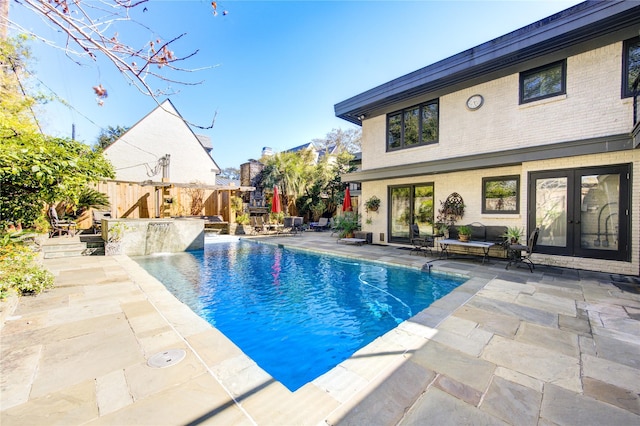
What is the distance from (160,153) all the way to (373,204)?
14814 millimetres

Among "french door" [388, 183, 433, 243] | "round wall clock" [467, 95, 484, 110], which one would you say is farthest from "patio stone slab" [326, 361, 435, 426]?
"round wall clock" [467, 95, 484, 110]

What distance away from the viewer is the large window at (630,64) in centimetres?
543

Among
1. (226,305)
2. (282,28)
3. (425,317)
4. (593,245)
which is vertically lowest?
(226,305)

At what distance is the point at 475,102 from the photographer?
760 cm

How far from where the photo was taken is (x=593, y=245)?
5.83 m

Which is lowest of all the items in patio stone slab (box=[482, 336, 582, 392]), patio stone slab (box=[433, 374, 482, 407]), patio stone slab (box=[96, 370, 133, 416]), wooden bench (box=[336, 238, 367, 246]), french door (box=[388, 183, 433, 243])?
patio stone slab (box=[482, 336, 582, 392])

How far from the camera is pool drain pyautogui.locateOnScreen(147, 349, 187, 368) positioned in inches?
86.8

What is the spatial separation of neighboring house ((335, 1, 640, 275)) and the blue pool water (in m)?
3.21

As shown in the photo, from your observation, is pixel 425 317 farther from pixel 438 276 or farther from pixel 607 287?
pixel 607 287

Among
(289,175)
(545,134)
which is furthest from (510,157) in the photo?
(289,175)

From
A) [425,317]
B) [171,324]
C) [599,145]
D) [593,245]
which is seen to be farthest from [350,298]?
[599,145]

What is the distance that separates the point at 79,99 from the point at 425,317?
467cm

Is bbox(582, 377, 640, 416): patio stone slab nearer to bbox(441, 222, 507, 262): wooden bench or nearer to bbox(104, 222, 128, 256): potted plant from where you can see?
bbox(441, 222, 507, 262): wooden bench

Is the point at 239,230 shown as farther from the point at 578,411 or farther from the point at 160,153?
the point at 578,411
